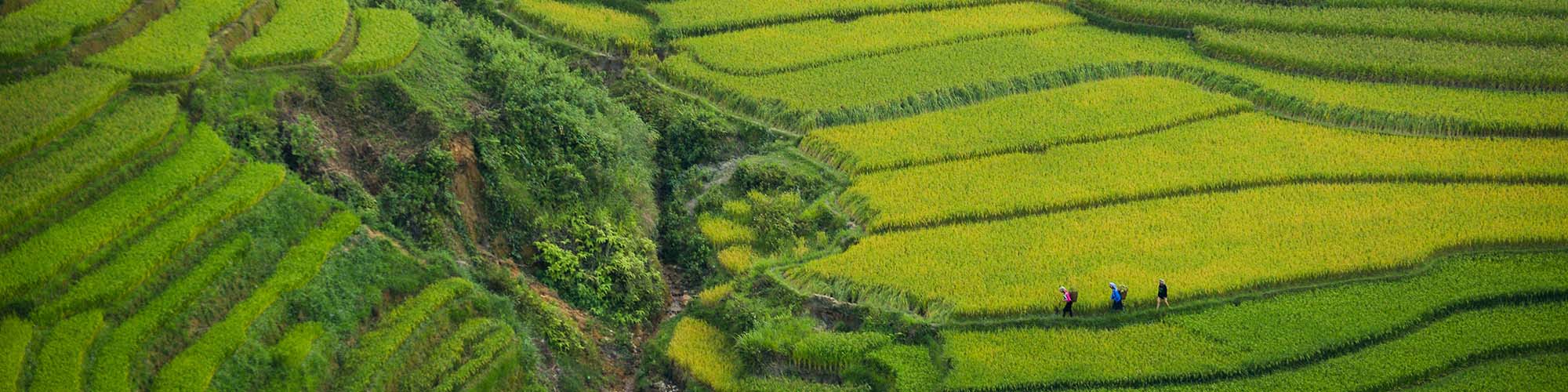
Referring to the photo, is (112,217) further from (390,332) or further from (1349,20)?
(1349,20)

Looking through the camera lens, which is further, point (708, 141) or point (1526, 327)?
point (708, 141)

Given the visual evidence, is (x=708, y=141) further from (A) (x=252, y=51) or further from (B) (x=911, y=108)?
(A) (x=252, y=51)

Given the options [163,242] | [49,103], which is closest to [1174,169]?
[163,242]

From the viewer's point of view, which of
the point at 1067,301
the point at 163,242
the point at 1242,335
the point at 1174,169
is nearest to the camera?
the point at 163,242

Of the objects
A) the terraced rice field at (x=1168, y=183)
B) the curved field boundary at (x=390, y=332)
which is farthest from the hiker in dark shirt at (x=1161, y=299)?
the curved field boundary at (x=390, y=332)

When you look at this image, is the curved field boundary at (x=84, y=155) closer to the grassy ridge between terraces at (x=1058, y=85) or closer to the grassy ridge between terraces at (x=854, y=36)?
the grassy ridge between terraces at (x=1058, y=85)

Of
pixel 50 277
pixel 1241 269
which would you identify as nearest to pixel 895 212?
pixel 1241 269
